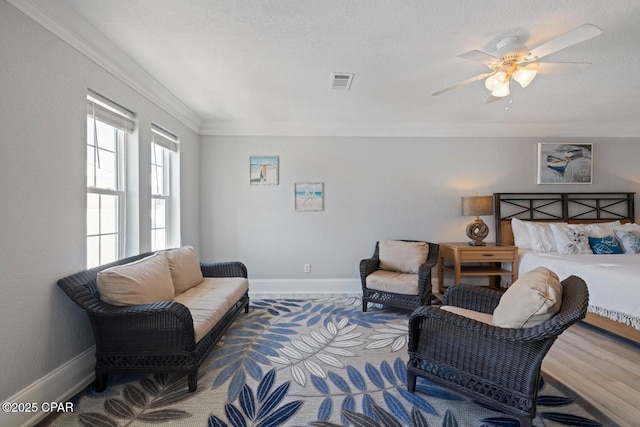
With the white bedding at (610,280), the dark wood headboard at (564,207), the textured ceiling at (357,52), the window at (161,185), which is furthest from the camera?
the dark wood headboard at (564,207)

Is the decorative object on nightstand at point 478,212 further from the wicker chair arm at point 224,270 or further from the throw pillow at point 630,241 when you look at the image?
the wicker chair arm at point 224,270

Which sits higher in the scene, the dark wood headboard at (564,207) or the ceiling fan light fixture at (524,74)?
the ceiling fan light fixture at (524,74)

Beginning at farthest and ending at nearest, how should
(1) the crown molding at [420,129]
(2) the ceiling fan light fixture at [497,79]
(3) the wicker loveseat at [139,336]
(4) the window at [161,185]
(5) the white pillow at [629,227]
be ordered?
(1) the crown molding at [420,129]
(5) the white pillow at [629,227]
(4) the window at [161,185]
(2) the ceiling fan light fixture at [497,79]
(3) the wicker loveseat at [139,336]

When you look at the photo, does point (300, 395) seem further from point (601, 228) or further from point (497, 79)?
point (601, 228)

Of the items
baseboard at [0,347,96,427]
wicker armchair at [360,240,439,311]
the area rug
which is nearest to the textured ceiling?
wicker armchair at [360,240,439,311]

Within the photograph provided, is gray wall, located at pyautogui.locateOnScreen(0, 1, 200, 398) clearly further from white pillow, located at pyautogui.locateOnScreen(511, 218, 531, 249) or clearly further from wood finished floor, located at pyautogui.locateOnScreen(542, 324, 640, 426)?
white pillow, located at pyautogui.locateOnScreen(511, 218, 531, 249)

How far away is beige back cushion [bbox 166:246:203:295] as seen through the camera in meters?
2.83

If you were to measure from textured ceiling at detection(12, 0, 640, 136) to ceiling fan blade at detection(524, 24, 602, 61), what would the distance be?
0.19 m

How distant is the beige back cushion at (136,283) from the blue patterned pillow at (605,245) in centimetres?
499

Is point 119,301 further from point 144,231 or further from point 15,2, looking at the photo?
point 15,2

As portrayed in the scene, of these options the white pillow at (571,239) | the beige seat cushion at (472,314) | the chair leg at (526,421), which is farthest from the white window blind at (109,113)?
the white pillow at (571,239)

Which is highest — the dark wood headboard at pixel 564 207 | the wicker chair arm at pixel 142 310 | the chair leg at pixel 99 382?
the dark wood headboard at pixel 564 207

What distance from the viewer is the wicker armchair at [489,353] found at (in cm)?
156

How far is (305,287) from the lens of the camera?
4.32 m
